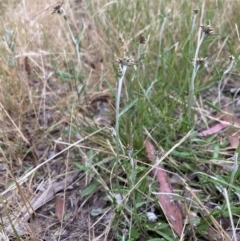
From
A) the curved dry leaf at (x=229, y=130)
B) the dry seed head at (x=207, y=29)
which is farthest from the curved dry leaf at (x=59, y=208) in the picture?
the dry seed head at (x=207, y=29)

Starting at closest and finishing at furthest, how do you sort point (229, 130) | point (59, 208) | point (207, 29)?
point (207, 29) → point (59, 208) → point (229, 130)

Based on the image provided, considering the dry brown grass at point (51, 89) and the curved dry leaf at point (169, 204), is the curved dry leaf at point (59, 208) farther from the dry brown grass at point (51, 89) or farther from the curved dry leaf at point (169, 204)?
the curved dry leaf at point (169, 204)

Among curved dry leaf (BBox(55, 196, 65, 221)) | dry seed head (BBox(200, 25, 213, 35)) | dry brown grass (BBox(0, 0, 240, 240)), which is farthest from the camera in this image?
dry brown grass (BBox(0, 0, 240, 240))

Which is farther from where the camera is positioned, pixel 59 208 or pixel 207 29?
pixel 59 208

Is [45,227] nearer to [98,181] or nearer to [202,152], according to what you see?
[98,181]

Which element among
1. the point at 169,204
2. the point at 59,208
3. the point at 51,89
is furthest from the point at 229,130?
the point at 51,89

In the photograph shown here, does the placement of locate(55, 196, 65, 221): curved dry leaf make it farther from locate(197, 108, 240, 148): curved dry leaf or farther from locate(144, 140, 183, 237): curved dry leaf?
locate(197, 108, 240, 148): curved dry leaf

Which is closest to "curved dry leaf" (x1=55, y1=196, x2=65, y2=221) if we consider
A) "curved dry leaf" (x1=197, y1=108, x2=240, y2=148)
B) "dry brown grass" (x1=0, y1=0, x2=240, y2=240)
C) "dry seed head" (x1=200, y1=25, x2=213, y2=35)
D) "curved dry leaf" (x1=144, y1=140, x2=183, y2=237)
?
"dry brown grass" (x1=0, y1=0, x2=240, y2=240)

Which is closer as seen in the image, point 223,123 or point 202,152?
point 202,152

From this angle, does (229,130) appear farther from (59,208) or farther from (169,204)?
(59,208)

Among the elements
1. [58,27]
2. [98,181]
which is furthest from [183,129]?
[58,27]

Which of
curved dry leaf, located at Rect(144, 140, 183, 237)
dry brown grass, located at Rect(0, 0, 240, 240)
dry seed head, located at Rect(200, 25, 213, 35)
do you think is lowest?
curved dry leaf, located at Rect(144, 140, 183, 237)
